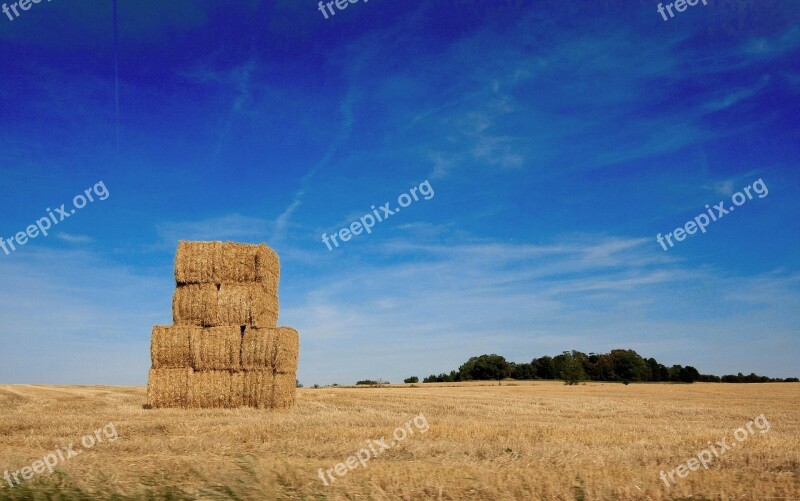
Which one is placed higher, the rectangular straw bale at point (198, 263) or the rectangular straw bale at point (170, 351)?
the rectangular straw bale at point (198, 263)

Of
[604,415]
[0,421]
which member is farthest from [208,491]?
[604,415]

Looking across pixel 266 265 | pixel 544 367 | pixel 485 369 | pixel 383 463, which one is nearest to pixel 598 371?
pixel 544 367

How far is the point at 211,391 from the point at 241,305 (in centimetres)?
308

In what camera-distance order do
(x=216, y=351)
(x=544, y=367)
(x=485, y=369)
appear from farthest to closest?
(x=544, y=367) → (x=485, y=369) → (x=216, y=351)

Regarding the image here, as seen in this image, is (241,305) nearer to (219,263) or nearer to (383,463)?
(219,263)

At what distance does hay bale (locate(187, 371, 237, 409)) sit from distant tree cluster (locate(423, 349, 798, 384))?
76.2m

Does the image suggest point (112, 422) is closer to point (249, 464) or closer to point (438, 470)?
point (249, 464)

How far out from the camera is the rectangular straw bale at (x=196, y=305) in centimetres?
2250

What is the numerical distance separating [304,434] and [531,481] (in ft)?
19.8

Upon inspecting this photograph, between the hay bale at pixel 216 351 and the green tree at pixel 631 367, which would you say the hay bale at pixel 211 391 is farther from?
the green tree at pixel 631 367

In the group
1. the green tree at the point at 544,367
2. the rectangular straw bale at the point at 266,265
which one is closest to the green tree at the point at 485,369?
the green tree at the point at 544,367

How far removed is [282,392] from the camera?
21.9m

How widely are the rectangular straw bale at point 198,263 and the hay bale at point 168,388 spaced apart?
327 centimetres

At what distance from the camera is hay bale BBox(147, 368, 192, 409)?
21641 millimetres
